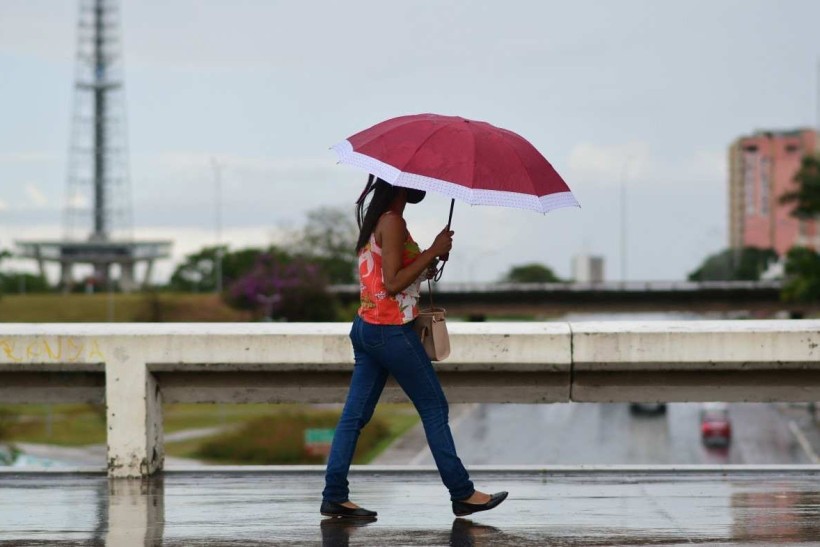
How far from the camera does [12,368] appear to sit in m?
7.90

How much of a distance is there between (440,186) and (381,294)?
65 centimetres

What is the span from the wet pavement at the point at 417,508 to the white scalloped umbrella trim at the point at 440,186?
149 centimetres

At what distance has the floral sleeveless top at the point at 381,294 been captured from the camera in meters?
6.05

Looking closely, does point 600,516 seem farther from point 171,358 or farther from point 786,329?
point 171,358

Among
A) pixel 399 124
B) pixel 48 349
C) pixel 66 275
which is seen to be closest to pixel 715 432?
pixel 48 349

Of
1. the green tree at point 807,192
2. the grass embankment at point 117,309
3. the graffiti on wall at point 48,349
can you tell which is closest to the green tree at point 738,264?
the green tree at point 807,192

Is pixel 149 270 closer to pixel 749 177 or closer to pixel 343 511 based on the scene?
pixel 749 177

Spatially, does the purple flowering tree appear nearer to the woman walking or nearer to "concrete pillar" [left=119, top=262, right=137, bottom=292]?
"concrete pillar" [left=119, top=262, right=137, bottom=292]

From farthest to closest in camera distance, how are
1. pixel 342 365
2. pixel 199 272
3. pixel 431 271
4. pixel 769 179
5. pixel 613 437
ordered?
pixel 769 179
pixel 199 272
pixel 613 437
pixel 342 365
pixel 431 271

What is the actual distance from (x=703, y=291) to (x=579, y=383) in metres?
78.9

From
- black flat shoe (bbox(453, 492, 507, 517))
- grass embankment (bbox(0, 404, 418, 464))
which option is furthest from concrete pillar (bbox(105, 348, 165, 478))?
grass embankment (bbox(0, 404, 418, 464))

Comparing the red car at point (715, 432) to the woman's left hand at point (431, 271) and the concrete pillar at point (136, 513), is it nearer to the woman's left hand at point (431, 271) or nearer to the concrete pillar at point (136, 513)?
the concrete pillar at point (136, 513)

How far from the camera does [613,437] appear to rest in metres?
77.2

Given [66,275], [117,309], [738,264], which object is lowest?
[117,309]
